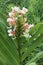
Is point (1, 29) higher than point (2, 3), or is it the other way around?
point (2, 3)

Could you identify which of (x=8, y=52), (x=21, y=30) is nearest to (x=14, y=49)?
(x=8, y=52)

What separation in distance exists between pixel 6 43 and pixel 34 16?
95 centimetres

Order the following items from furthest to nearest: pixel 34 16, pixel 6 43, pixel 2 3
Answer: pixel 2 3 < pixel 34 16 < pixel 6 43

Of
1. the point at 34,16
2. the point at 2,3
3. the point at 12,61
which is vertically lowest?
the point at 12,61

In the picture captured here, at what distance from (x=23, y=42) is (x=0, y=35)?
0.30 metres

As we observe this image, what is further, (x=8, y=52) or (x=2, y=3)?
(x=2, y=3)

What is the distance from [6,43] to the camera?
109 inches

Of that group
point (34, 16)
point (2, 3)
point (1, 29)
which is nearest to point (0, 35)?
point (1, 29)

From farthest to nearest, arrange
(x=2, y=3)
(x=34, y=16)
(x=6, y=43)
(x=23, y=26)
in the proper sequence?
(x=2, y=3)
(x=34, y=16)
(x=6, y=43)
(x=23, y=26)

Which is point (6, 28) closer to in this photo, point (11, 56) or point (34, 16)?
point (11, 56)

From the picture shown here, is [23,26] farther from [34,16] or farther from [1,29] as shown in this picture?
[34,16]

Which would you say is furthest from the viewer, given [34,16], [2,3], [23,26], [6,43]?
[2,3]

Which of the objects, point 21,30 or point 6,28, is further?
point 6,28

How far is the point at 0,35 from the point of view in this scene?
2.68 meters
